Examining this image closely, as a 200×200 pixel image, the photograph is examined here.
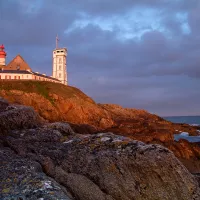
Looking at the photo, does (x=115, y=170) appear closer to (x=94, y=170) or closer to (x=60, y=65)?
(x=94, y=170)

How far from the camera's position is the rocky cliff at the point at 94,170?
6801 millimetres

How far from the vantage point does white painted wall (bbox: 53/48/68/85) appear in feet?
377

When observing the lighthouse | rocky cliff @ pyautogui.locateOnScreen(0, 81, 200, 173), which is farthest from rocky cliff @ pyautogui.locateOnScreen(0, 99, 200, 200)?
the lighthouse

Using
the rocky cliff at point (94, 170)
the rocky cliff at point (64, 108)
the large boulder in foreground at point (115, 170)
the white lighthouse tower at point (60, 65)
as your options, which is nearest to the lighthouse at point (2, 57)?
the white lighthouse tower at point (60, 65)

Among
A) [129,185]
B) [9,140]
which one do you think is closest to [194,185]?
[129,185]

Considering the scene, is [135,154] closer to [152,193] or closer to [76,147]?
[152,193]

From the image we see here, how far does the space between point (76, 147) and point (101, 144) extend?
82 cm

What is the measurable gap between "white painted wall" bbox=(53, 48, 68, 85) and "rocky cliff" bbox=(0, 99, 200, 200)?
107 meters

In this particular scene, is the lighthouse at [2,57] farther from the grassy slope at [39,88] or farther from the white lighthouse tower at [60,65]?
the grassy slope at [39,88]

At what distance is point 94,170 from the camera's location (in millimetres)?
7871

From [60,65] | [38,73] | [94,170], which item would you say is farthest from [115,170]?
[60,65]

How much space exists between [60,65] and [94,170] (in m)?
110

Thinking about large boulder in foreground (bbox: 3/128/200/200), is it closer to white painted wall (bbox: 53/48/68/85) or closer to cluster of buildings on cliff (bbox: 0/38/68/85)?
cluster of buildings on cliff (bbox: 0/38/68/85)

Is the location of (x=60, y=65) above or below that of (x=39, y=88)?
above
